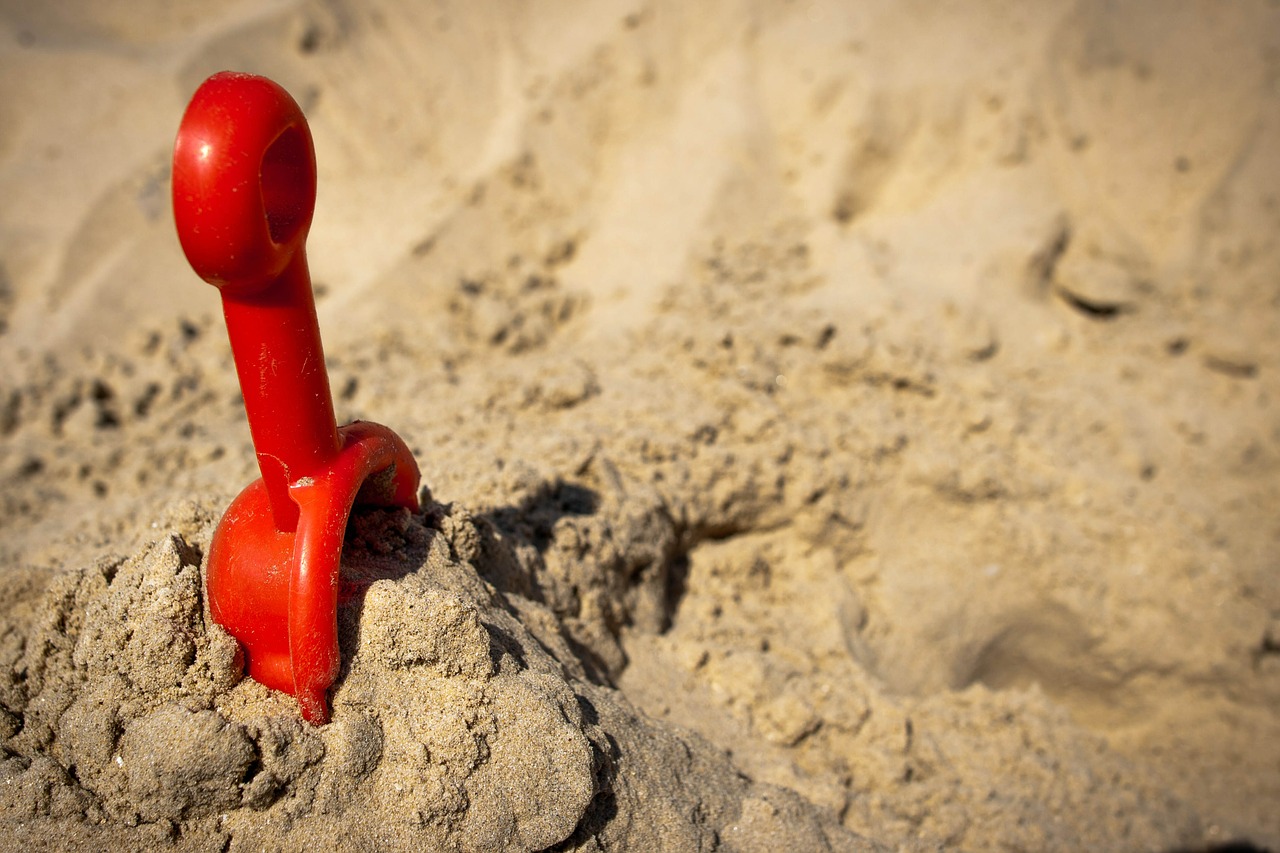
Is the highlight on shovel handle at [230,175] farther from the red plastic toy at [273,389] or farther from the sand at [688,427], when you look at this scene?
the sand at [688,427]

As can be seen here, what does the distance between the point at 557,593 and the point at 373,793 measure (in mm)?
642

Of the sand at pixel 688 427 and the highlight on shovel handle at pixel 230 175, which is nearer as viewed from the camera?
the highlight on shovel handle at pixel 230 175

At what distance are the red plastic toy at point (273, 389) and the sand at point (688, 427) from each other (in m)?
0.09

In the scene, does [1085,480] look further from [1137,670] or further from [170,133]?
[170,133]

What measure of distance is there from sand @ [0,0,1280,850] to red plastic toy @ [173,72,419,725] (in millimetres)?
85

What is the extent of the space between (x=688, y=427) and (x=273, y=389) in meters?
1.41

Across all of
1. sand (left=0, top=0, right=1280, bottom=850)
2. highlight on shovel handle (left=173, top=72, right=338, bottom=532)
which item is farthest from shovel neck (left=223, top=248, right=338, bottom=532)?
sand (left=0, top=0, right=1280, bottom=850)

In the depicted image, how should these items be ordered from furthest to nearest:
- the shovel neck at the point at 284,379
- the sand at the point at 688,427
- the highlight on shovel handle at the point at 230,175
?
the sand at the point at 688,427
the shovel neck at the point at 284,379
the highlight on shovel handle at the point at 230,175

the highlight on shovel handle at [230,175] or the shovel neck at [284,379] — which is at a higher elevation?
the highlight on shovel handle at [230,175]

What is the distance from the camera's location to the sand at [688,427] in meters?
1.27

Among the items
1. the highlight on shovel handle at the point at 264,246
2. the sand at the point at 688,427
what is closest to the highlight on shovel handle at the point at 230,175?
the highlight on shovel handle at the point at 264,246

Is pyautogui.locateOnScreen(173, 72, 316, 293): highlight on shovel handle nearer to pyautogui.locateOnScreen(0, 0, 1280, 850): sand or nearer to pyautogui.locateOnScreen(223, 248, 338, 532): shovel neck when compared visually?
pyautogui.locateOnScreen(223, 248, 338, 532): shovel neck

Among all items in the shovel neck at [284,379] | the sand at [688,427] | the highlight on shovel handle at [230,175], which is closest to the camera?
the highlight on shovel handle at [230,175]

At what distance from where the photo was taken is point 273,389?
1.16m
